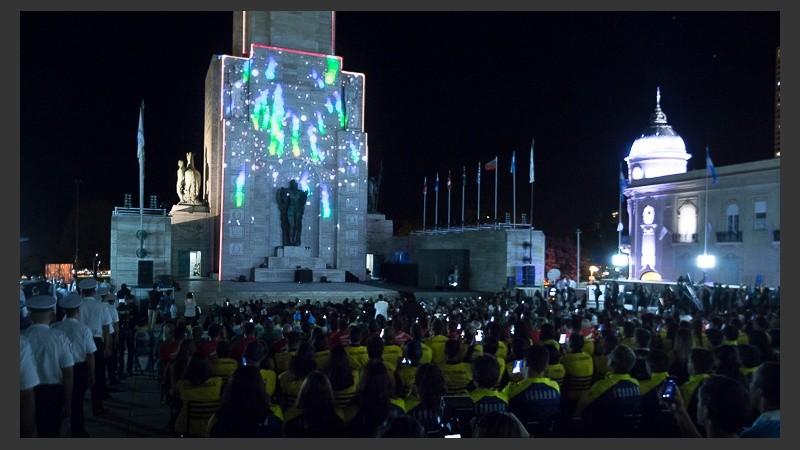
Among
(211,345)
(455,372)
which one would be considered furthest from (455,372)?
(211,345)

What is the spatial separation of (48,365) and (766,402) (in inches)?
245

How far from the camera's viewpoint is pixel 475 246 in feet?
111

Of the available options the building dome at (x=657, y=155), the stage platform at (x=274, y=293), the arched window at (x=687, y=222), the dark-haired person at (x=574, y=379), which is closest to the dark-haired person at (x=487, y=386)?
the dark-haired person at (x=574, y=379)

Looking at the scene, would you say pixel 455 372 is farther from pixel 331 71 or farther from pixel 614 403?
pixel 331 71

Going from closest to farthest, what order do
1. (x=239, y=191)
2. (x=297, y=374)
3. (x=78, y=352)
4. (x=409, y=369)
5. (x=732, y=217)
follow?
1. (x=297, y=374)
2. (x=409, y=369)
3. (x=78, y=352)
4. (x=239, y=191)
5. (x=732, y=217)

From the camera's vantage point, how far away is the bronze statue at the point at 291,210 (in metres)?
35.7

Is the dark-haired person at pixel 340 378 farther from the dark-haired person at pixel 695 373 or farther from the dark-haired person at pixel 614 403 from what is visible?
the dark-haired person at pixel 695 373

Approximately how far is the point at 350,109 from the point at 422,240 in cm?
967

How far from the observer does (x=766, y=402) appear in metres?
4.39

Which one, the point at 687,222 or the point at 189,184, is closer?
the point at 189,184

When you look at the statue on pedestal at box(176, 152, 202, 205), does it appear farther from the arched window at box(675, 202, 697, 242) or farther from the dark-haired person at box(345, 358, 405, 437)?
the dark-haired person at box(345, 358, 405, 437)

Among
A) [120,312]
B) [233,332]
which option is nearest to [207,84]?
[120,312]

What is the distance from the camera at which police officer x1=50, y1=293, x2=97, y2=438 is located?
7.11 meters

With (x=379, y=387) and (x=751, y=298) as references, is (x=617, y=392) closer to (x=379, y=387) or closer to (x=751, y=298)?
(x=379, y=387)
